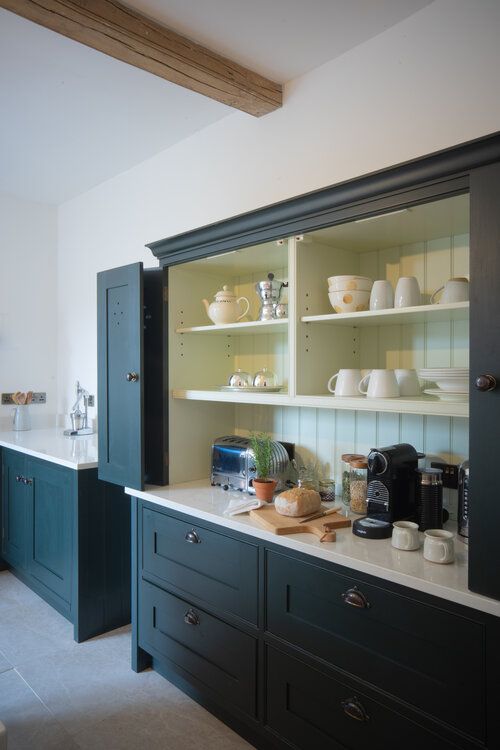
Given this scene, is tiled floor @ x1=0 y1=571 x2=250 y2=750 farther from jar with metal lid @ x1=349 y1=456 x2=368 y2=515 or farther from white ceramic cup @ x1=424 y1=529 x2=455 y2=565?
white ceramic cup @ x1=424 y1=529 x2=455 y2=565

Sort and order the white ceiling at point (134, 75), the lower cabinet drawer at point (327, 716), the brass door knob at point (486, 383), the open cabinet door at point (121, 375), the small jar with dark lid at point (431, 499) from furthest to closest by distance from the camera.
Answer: the open cabinet door at point (121, 375), the white ceiling at point (134, 75), the small jar with dark lid at point (431, 499), the lower cabinet drawer at point (327, 716), the brass door knob at point (486, 383)

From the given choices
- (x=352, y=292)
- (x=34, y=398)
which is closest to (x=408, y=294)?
(x=352, y=292)

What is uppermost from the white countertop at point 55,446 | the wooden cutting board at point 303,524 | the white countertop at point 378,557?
the white countertop at point 55,446

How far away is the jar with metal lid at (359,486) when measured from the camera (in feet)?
6.25

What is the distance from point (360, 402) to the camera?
67.2 inches

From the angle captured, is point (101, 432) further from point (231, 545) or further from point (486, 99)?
point (486, 99)

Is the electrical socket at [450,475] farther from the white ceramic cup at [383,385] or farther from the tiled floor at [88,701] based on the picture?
the tiled floor at [88,701]

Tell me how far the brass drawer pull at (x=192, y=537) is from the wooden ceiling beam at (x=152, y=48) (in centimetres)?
174

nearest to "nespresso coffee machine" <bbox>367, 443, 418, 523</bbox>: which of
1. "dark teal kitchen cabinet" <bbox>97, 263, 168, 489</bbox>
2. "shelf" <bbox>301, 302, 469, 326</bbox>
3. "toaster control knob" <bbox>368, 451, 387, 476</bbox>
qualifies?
"toaster control knob" <bbox>368, 451, 387, 476</bbox>

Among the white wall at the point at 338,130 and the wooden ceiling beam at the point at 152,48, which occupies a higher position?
the wooden ceiling beam at the point at 152,48

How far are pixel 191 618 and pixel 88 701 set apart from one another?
62cm

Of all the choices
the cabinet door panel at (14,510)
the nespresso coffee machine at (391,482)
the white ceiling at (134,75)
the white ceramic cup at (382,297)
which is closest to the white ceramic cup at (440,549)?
the nespresso coffee machine at (391,482)

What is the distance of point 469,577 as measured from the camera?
50.5 inches

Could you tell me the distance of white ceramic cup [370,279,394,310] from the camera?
5.92ft
